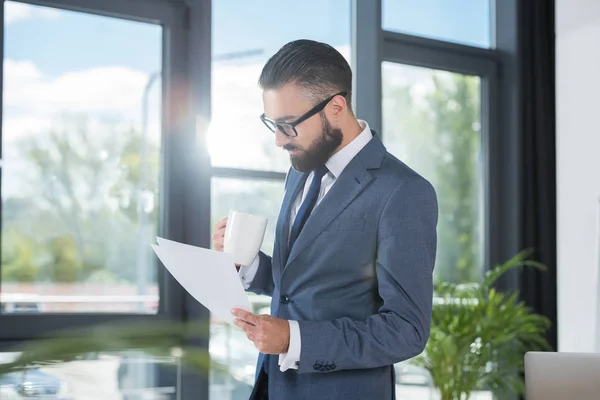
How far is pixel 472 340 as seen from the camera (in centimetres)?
376

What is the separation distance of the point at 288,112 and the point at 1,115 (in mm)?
1633

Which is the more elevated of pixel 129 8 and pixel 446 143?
pixel 129 8

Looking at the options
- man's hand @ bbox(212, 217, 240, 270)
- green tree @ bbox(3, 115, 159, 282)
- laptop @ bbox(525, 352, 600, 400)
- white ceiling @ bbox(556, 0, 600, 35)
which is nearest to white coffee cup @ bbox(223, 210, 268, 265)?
man's hand @ bbox(212, 217, 240, 270)

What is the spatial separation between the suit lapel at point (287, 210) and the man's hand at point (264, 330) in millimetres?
260

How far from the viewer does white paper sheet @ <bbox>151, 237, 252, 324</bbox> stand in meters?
1.53

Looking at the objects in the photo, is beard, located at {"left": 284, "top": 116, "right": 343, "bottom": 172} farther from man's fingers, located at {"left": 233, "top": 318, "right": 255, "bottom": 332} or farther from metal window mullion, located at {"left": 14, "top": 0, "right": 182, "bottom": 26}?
metal window mullion, located at {"left": 14, "top": 0, "right": 182, "bottom": 26}

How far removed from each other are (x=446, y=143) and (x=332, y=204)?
266 centimetres

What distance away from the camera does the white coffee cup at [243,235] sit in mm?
1707

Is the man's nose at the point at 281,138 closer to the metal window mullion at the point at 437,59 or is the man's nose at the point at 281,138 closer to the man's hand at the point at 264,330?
the man's hand at the point at 264,330

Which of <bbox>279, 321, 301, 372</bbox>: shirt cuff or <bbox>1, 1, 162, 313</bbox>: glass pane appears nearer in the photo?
<bbox>279, 321, 301, 372</bbox>: shirt cuff

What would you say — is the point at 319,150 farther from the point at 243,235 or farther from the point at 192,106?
the point at 192,106

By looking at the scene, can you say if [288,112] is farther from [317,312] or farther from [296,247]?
[317,312]

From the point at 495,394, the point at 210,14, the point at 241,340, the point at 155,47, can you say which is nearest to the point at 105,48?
the point at 155,47

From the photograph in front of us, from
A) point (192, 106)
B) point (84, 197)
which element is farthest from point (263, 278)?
point (192, 106)
